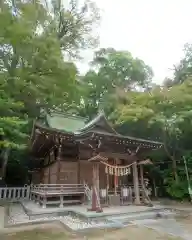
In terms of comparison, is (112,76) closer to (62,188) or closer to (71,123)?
(71,123)

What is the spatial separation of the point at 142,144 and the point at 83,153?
3526mm

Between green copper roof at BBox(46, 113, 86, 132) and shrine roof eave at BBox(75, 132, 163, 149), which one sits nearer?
shrine roof eave at BBox(75, 132, 163, 149)

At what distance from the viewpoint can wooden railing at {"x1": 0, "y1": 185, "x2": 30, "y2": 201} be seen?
46.3 ft

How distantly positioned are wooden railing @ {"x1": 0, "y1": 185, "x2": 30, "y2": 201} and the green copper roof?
17.0ft

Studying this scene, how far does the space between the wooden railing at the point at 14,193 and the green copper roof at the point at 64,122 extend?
5.19m

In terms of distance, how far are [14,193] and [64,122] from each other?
635 cm

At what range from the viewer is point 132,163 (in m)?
11.3

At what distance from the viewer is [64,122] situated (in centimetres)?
1628

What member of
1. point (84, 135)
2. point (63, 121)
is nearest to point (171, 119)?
point (84, 135)

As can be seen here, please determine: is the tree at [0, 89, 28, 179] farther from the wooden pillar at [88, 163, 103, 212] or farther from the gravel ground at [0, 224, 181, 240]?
the wooden pillar at [88, 163, 103, 212]

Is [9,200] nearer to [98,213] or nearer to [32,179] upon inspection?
[32,179]

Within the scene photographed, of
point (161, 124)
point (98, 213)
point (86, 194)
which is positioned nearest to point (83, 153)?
point (86, 194)

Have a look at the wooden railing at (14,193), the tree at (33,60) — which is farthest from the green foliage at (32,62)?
the wooden railing at (14,193)

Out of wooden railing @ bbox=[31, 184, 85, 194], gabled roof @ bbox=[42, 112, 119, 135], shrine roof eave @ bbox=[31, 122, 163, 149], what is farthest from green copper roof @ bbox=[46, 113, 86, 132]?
wooden railing @ bbox=[31, 184, 85, 194]
